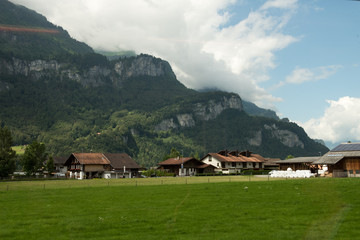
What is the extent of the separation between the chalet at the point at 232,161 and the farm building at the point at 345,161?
49.8 meters

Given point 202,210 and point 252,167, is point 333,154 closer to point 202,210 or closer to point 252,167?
point 202,210

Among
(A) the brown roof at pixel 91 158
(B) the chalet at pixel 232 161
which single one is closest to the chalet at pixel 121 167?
(A) the brown roof at pixel 91 158

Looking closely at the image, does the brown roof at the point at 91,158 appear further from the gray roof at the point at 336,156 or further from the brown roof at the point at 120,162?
the gray roof at the point at 336,156

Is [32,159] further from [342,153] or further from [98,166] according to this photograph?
[342,153]

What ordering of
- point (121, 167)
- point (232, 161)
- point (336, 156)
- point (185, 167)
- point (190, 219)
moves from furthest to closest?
point (232, 161), point (185, 167), point (121, 167), point (336, 156), point (190, 219)

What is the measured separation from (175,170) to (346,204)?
290 feet

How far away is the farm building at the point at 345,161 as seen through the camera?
57031 mm

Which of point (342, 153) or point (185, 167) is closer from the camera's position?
point (342, 153)

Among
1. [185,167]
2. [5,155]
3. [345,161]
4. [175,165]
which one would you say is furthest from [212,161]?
[5,155]

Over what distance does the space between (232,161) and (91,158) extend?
4627 cm

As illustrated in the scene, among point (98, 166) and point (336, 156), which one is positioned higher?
point (336, 156)

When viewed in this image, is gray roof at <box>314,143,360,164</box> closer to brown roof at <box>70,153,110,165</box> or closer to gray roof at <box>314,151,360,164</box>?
gray roof at <box>314,151,360,164</box>

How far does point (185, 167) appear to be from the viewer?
349 feet

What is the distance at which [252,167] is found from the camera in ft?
402
